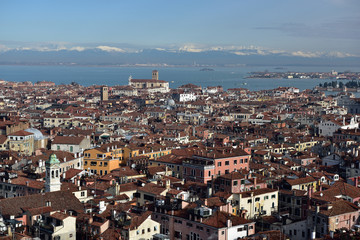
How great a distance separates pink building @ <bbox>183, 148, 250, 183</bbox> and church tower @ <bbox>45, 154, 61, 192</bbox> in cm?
565

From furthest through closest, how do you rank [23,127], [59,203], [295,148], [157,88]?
[157,88]
[23,127]
[295,148]
[59,203]

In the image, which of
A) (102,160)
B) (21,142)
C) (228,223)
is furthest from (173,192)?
(21,142)

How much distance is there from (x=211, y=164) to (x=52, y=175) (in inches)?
247

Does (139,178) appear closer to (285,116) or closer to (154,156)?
(154,156)

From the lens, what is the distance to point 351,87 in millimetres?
117938

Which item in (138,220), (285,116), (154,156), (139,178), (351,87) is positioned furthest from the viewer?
(351,87)

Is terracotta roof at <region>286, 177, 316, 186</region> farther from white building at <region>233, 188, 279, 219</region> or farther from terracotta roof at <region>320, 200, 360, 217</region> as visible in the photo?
terracotta roof at <region>320, 200, 360, 217</region>

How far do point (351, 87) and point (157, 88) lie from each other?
126 feet

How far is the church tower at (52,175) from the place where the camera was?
15680 mm

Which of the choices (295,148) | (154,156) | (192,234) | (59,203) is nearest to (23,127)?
(154,156)

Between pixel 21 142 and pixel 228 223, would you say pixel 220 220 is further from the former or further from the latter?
pixel 21 142

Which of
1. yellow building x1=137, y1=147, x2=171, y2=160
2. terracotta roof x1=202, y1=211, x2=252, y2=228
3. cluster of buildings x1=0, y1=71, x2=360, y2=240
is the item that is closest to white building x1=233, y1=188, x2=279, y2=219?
cluster of buildings x1=0, y1=71, x2=360, y2=240

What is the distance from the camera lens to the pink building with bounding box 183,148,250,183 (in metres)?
20.2

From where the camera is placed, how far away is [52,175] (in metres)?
15.9
